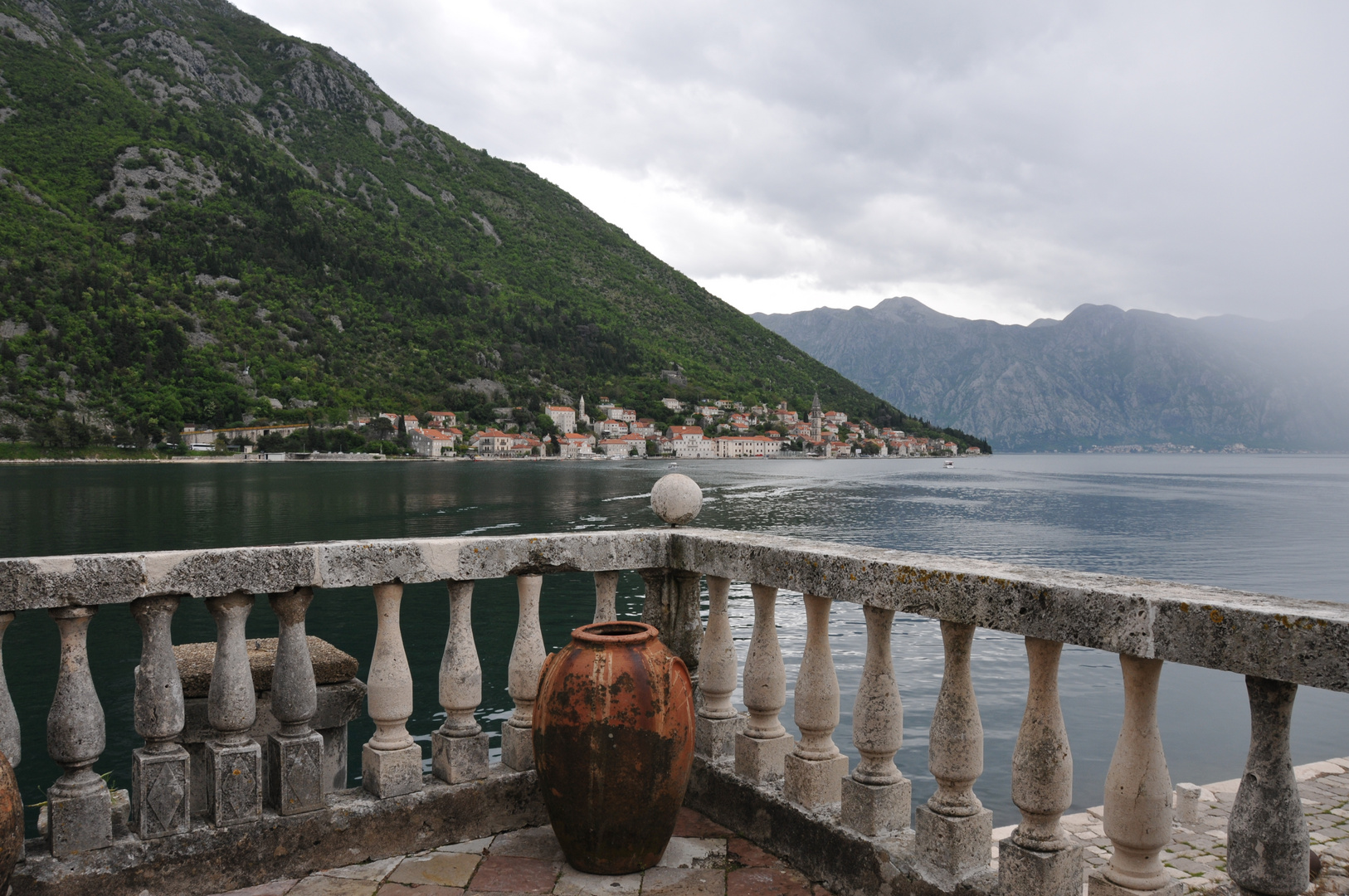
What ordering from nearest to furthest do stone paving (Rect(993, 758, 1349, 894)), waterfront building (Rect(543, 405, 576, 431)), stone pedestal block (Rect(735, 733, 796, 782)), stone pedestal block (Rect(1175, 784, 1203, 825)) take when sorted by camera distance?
stone pedestal block (Rect(735, 733, 796, 782)), stone paving (Rect(993, 758, 1349, 894)), stone pedestal block (Rect(1175, 784, 1203, 825)), waterfront building (Rect(543, 405, 576, 431))

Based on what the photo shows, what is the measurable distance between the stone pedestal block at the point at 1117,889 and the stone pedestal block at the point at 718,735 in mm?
1936

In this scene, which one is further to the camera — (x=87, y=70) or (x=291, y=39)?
(x=291, y=39)

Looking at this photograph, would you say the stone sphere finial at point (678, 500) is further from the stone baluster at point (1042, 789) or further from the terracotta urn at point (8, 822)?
the terracotta urn at point (8, 822)

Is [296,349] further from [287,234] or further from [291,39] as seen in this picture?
[291,39]

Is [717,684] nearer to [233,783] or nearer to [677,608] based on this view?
[677,608]

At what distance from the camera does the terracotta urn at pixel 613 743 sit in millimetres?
3066

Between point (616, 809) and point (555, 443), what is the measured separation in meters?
146

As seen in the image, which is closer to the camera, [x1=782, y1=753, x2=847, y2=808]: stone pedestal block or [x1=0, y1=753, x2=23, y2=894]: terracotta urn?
[x1=0, y1=753, x2=23, y2=894]: terracotta urn

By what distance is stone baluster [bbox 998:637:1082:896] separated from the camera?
7.99ft

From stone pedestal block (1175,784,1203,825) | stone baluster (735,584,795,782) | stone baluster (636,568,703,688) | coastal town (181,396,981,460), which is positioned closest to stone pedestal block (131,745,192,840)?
stone baluster (636,568,703,688)

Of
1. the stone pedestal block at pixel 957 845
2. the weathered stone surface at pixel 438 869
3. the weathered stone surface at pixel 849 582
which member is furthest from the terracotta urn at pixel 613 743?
the stone pedestal block at pixel 957 845

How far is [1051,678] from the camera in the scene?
246 centimetres

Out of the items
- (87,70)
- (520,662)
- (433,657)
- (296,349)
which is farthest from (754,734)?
(87,70)

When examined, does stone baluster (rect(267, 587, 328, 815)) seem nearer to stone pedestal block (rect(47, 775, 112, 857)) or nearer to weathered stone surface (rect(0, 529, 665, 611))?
weathered stone surface (rect(0, 529, 665, 611))
